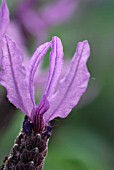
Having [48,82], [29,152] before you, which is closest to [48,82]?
[48,82]

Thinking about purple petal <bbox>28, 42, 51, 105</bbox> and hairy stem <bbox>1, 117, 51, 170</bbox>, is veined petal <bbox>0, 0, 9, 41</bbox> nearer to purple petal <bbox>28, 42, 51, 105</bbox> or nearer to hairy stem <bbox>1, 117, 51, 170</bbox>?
purple petal <bbox>28, 42, 51, 105</bbox>

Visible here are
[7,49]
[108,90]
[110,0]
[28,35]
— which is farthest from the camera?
[110,0]

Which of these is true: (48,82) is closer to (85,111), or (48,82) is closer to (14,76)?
(14,76)

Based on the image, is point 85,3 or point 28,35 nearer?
point 28,35

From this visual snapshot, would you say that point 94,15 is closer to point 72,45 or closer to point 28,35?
point 72,45

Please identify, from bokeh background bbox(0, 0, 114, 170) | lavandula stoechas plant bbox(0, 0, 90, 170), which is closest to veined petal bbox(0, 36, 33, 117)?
lavandula stoechas plant bbox(0, 0, 90, 170)

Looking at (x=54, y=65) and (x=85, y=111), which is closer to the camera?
(x=54, y=65)

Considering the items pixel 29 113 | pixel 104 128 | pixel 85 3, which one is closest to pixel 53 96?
pixel 29 113

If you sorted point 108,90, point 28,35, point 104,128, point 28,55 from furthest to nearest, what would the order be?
point 108,90
point 104,128
point 28,35
point 28,55
